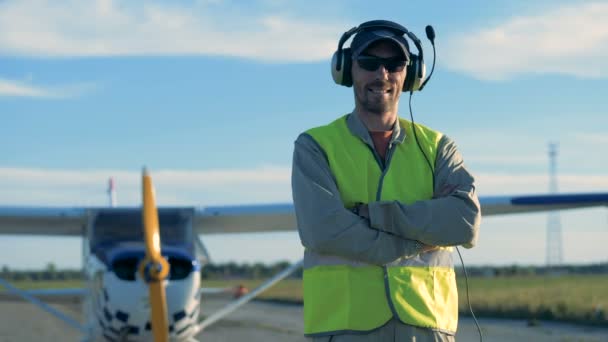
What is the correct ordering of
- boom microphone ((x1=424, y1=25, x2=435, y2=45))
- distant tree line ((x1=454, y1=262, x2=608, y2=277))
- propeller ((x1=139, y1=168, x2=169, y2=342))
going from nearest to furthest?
boom microphone ((x1=424, y1=25, x2=435, y2=45)), propeller ((x1=139, y1=168, x2=169, y2=342)), distant tree line ((x1=454, y1=262, x2=608, y2=277))

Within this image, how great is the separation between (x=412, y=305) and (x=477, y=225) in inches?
17.3

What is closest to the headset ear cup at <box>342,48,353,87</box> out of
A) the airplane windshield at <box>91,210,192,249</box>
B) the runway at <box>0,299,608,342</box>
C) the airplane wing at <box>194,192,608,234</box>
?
the airplane wing at <box>194,192,608,234</box>

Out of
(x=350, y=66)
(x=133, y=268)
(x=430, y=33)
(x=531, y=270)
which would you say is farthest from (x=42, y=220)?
(x=531, y=270)

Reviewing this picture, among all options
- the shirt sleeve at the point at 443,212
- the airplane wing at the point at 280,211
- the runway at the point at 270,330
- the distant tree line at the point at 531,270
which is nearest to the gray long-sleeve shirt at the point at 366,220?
the shirt sleeve at the point at 443,212

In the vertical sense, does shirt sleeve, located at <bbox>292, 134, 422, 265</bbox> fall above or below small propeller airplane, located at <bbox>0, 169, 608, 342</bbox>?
above

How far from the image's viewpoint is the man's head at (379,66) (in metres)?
2.75

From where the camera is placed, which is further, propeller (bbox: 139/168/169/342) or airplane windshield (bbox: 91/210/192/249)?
airplane windshield (bbox: 91/210/192/249)

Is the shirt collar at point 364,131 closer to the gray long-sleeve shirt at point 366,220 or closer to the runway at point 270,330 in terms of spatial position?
the gray long-sleeve shirt at point 366,220

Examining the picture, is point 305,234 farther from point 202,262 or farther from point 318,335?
point 202,262

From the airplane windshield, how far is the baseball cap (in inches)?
248

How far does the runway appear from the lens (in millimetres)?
11211

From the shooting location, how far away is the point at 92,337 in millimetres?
8930

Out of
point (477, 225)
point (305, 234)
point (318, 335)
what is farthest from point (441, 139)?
point (318, 335)

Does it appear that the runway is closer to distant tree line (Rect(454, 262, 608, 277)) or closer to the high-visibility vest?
the high-visibility vest
